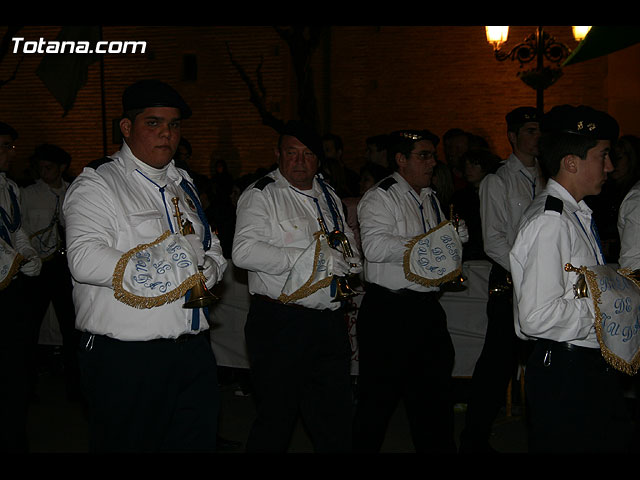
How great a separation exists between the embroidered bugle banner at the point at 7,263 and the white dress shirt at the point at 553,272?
3273mm

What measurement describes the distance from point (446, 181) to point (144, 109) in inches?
157

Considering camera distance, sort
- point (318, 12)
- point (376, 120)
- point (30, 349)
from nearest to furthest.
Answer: point (318, 12) < point (30, 349) < point (376, 120)

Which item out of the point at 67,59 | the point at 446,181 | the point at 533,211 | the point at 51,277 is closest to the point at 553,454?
the point at 533,211

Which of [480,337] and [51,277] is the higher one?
[51,277]

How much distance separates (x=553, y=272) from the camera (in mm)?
3504

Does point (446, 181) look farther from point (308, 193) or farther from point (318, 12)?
point (318, 12)

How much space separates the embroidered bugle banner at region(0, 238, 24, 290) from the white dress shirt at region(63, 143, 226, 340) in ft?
5.19

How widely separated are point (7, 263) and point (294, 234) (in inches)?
74.2

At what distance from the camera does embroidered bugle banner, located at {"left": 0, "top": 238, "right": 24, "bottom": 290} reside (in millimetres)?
5235

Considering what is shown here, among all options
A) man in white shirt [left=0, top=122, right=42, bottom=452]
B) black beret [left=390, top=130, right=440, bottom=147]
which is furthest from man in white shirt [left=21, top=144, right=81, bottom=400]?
black beret [left=390, top=130, right=440, bottom=147]

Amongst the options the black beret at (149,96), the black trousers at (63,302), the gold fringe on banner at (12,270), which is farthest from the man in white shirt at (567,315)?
the black trousers at (63,302)

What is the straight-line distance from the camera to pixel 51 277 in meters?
7.48

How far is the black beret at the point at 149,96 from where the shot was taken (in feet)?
12.9

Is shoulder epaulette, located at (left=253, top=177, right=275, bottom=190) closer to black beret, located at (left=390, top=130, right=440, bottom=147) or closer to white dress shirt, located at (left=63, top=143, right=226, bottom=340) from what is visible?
black beret, located at (left=390, top=130, right=440, bottom=147)
